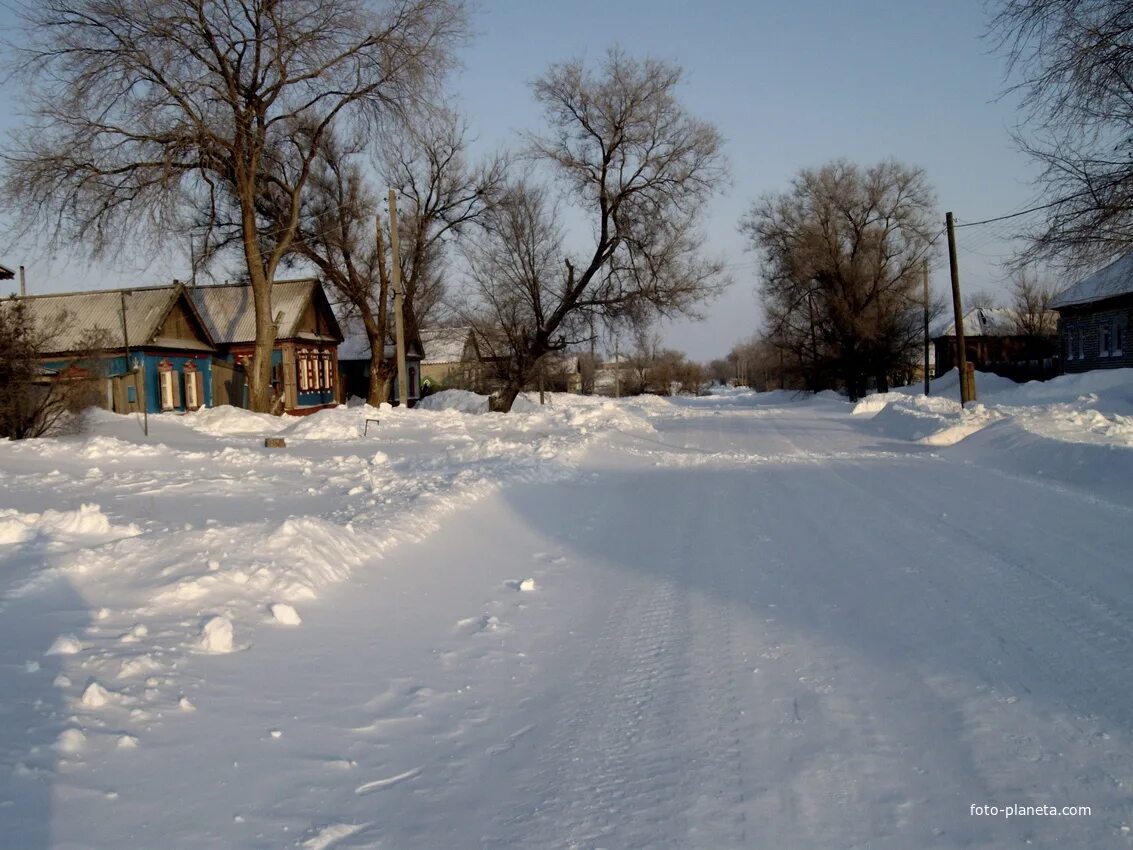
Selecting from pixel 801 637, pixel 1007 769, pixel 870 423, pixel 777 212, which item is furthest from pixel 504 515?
pixel 777 212

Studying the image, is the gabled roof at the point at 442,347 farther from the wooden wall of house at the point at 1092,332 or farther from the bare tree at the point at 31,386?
the bare tree at the point at 31,386

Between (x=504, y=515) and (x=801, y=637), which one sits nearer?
(x=801, y=637)

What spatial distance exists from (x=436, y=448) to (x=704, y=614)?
1320 centimetres

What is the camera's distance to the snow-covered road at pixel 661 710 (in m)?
3.70

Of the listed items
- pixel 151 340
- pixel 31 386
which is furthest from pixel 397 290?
pixel 151 340

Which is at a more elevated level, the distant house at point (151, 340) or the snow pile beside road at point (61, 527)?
the distant house at point (151, 340)

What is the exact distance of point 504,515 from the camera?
11406 mm

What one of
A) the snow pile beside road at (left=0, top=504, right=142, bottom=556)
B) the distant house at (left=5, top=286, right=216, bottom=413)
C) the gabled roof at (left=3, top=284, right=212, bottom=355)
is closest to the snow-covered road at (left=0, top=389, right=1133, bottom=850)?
the snow pile beside road at (left=0, top=504, right=142, bottom=556)

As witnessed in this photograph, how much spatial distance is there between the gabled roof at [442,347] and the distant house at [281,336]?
13.6 meters

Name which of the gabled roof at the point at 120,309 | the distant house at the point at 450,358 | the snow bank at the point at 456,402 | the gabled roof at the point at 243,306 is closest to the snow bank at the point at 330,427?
the gabled roof at the point at 120,309

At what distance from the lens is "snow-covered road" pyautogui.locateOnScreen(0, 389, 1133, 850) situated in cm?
370

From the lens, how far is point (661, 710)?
5.00m

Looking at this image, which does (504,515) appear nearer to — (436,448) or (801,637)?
(801,637)

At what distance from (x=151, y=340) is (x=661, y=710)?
33.0 metres
